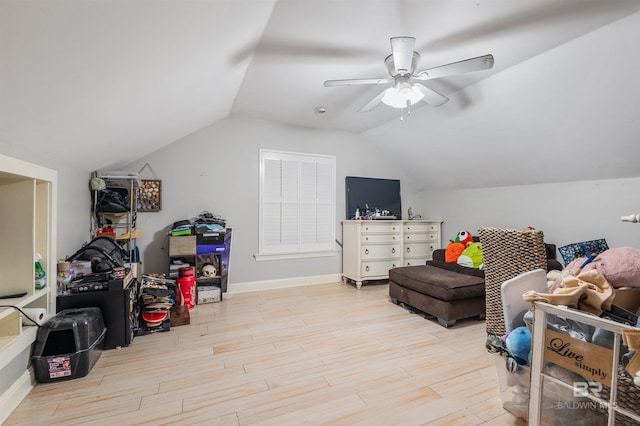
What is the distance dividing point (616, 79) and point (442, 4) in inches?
61.9

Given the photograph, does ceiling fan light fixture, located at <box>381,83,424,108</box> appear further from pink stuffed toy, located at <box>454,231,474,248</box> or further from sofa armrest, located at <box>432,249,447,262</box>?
sofa armrest, located at <box>432,249,447,262</box>

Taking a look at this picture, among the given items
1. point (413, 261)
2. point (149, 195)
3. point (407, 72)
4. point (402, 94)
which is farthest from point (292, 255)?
point (407, 72)

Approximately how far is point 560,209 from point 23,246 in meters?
5.01

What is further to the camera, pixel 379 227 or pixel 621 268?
pixel 379 227

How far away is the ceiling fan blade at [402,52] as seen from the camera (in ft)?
6.41

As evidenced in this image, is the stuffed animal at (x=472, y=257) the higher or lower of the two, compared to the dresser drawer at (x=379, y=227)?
lower

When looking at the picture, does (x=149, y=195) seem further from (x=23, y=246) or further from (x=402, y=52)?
(x=402, y=52)

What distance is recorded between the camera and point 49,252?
200cm

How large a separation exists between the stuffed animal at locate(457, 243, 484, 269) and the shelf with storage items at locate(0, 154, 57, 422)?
3.91 metres

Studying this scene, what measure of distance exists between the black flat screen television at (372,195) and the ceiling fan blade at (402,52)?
2.62 metres

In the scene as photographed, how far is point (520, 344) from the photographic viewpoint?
1.42m

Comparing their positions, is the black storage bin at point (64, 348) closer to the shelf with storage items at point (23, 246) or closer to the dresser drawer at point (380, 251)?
the shelf with storage items at point (23, 246)

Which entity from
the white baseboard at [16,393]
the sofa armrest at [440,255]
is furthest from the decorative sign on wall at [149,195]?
the sofa armrest at [440,255]

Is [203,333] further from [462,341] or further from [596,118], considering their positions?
[596,118]
